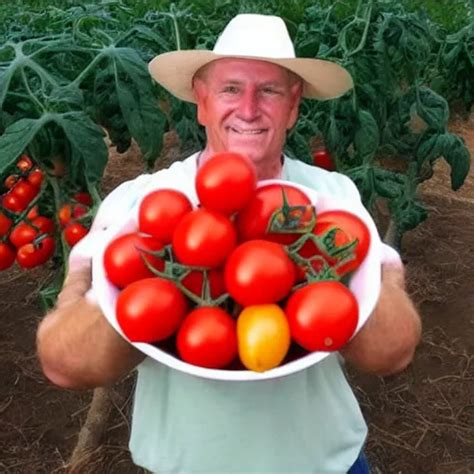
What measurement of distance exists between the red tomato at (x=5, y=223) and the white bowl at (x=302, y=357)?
1047mm

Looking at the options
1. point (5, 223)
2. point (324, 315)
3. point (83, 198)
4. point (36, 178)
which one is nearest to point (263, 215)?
point (324, 315)

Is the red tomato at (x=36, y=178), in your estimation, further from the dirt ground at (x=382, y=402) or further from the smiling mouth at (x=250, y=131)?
the dirt ground at (x=382, y=402)

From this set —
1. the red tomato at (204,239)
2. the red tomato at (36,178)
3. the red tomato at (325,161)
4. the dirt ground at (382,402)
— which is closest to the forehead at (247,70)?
the red tomato at (204,239)

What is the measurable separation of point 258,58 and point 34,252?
35.8 inches

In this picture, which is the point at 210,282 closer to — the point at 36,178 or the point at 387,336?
the point at 387,336

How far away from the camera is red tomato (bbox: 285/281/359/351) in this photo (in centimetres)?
94

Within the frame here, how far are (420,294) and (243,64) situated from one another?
2371 millimetres

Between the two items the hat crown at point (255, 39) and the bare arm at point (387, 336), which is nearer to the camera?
the bare arm at point (387, 336)

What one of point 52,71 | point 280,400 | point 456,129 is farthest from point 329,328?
point 456,129

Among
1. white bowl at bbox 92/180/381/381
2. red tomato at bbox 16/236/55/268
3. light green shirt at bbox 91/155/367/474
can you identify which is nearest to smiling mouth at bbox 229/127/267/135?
light green shirt at bbox 91/155/367/474

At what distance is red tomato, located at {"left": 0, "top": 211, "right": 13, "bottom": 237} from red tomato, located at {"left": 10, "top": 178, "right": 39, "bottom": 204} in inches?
3.9

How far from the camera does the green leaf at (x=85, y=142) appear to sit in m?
1.72

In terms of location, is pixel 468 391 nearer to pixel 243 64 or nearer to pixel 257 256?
Result: pixel 243 64

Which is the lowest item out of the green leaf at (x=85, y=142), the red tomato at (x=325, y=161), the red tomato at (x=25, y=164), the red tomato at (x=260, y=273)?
the red tomato at (x=325, y=161)
